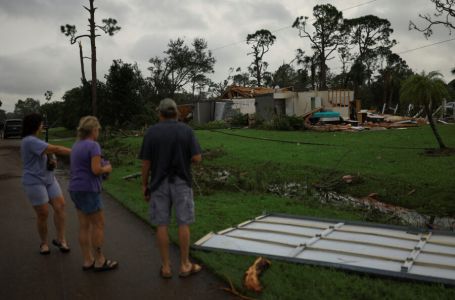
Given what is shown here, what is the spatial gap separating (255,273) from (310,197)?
5998 mm

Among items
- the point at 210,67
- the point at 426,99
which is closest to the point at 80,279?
the point at 426,99

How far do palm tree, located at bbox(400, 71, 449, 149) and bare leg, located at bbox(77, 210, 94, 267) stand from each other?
12.6 meters

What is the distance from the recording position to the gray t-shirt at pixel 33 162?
552 centimetres

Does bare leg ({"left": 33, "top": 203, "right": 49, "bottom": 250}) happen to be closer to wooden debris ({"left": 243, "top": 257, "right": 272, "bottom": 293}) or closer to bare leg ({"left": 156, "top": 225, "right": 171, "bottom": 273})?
bare leg ({"left": 156, "top": 225, "right": 171, "bottom": 273})

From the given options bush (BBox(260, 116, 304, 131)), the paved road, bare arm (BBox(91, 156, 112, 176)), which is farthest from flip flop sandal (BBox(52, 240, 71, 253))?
bush (BBox(260, 116, 304, 131))

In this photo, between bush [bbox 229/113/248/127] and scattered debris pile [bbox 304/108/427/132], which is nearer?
scattered debris pile [bbox 304/108/427/132]

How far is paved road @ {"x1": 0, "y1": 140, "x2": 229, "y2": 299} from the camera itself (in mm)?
4637

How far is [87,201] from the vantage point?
5.17 meters

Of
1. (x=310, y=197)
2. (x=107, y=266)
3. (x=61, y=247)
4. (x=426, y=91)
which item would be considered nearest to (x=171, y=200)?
(x=107, y=266)

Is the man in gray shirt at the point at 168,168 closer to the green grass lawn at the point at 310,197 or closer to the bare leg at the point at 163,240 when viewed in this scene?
the bare leg at the point at 163,240

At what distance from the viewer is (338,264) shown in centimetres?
508

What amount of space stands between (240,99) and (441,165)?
27.2 m

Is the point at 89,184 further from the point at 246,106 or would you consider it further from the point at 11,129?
the point at 11,129

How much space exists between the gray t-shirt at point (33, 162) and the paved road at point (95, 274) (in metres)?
0.98
